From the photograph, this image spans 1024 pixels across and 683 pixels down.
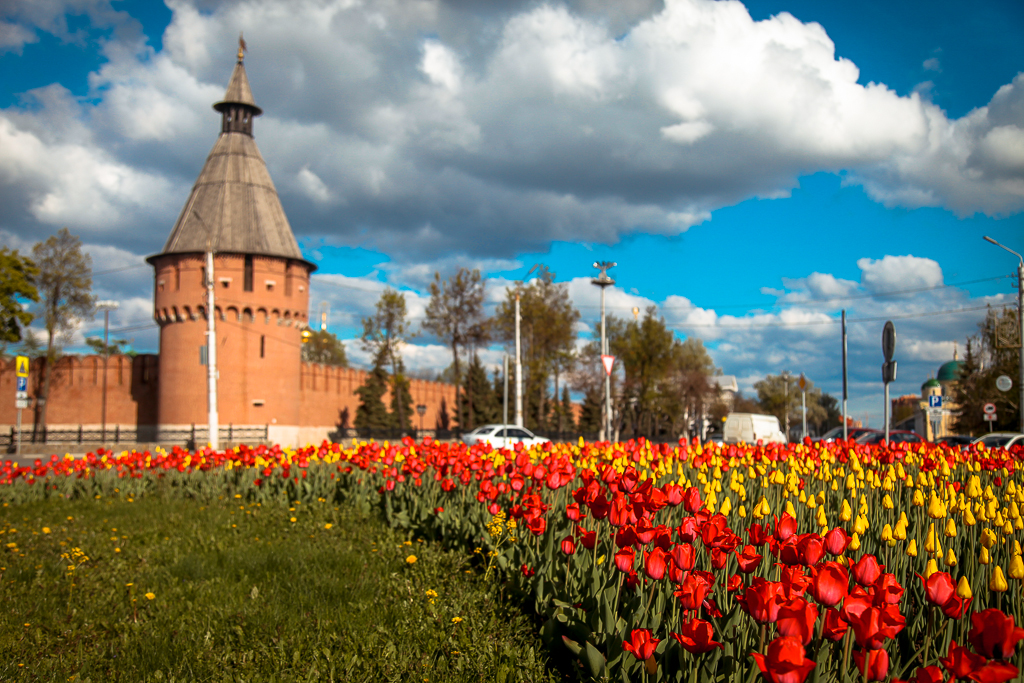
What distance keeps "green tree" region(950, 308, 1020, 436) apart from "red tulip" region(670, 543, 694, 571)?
39.3 m

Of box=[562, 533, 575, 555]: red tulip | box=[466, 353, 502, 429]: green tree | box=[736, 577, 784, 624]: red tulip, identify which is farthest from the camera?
box=[466, 353, 502, 429]: green tree

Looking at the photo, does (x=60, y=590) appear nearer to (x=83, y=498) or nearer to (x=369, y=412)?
(x=83, y=498)

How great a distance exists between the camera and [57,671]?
4.04 meters

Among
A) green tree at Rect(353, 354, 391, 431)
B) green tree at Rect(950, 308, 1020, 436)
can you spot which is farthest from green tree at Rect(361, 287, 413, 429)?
green tree at Rect(950, 308, 1020, 436)

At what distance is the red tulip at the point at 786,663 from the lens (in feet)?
6.05

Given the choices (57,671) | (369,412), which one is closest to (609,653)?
(57,671)

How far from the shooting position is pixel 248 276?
40906mm

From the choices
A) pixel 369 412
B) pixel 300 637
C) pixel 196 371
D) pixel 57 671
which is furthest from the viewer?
pixel 369 412

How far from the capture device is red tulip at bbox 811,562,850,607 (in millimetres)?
2180

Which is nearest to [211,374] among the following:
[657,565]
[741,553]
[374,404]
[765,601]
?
[374,404]

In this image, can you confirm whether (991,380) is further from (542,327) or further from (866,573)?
(866,573)

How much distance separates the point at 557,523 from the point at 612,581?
140cm

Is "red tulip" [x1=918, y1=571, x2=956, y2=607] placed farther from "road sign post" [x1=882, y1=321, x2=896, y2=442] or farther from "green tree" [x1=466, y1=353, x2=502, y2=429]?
"green tree" [x1=466, y1=353, x2=502, y2=429]

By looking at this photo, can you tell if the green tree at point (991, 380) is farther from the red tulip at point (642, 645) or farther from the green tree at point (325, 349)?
the green tree at point (325, 349)
